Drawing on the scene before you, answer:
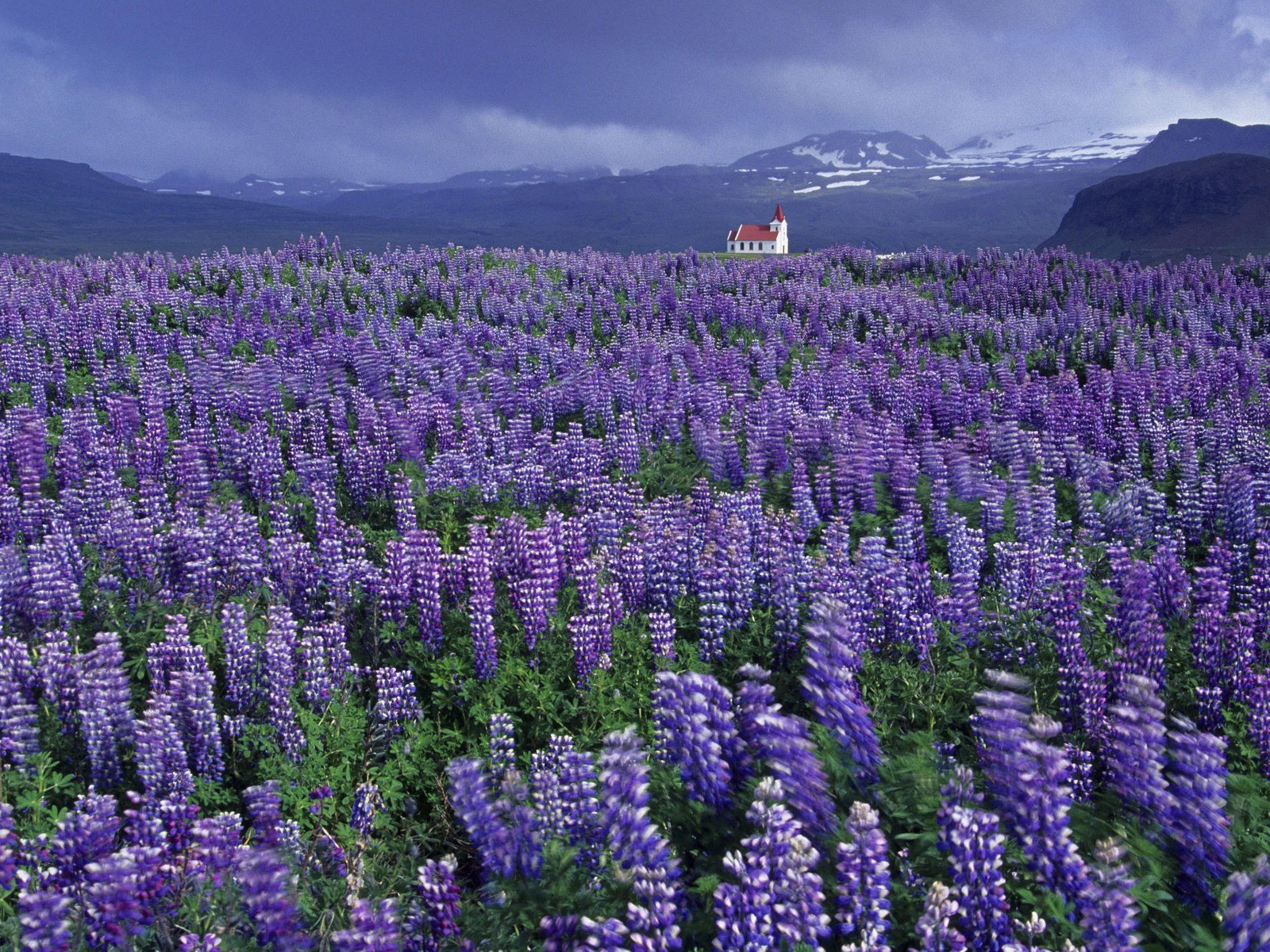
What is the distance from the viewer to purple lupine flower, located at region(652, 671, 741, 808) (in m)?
3.84

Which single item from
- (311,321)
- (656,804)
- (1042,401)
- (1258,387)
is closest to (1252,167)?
(1258,387)

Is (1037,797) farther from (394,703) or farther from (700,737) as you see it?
(394,703)

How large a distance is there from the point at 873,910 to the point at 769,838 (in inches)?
19.9

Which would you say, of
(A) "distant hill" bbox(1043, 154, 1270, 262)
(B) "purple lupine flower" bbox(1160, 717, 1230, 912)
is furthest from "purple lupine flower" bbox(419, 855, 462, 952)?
(A) "distant hill" bbox(1043, 154, 1270, 262)

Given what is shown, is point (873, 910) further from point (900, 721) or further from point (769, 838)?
point (900, 721)

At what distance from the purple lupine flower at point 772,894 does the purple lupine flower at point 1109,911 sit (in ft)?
3.25

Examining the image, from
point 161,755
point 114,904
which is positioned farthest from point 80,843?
point 161,755

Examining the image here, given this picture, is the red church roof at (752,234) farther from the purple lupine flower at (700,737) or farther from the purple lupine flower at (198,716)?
the purple lupine flower at (700,737)

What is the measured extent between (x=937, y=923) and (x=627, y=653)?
10.9ft

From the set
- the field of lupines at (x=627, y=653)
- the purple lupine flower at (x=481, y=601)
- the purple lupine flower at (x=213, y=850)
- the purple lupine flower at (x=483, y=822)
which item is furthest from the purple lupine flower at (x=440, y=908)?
the purple lupine flower at (x=481, y=601)

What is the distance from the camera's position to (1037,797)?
347cm

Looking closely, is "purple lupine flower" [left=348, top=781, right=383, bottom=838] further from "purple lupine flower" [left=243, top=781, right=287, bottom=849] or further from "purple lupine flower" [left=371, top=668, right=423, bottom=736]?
"purple lupine flower" [left=371, top=668, right=423, bottom=736]

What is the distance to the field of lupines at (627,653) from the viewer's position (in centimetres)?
347

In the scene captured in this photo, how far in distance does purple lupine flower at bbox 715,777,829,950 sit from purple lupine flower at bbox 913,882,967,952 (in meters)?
0.36
